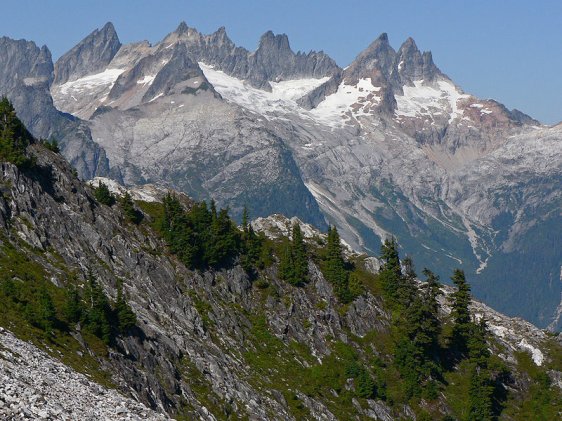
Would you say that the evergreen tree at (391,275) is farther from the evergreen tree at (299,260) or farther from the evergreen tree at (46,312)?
the evergreen tree at (46,312)

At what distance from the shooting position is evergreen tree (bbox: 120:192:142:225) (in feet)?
457

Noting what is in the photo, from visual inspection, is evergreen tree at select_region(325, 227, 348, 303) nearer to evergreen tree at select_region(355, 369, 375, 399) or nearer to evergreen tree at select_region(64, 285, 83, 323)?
evergreen tree at select_region(355, 369, 375, 399)

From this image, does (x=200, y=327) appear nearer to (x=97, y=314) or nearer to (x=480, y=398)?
(x=97, y=314)

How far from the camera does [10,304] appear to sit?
86.2 m

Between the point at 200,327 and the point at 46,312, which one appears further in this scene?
the point at 200,327

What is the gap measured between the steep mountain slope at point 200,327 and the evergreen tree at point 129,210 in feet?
3.93

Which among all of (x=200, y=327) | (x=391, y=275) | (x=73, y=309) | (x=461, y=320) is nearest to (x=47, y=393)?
(x=73, y=309)

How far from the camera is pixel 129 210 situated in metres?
140

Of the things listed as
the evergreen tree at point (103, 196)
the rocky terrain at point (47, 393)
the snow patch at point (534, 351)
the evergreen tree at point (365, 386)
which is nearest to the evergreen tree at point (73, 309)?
the rocky terrain at point (47, 393)

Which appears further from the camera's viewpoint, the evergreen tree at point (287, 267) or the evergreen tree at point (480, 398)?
the evergreen tree at point (287, 267)

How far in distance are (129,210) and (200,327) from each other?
28347 millimetres

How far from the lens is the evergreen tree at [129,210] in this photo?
13925 cm

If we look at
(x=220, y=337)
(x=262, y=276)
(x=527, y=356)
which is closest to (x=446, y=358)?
(x=527, y=356)

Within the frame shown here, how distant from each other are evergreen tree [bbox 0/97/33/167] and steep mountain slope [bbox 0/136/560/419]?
1909 mm
